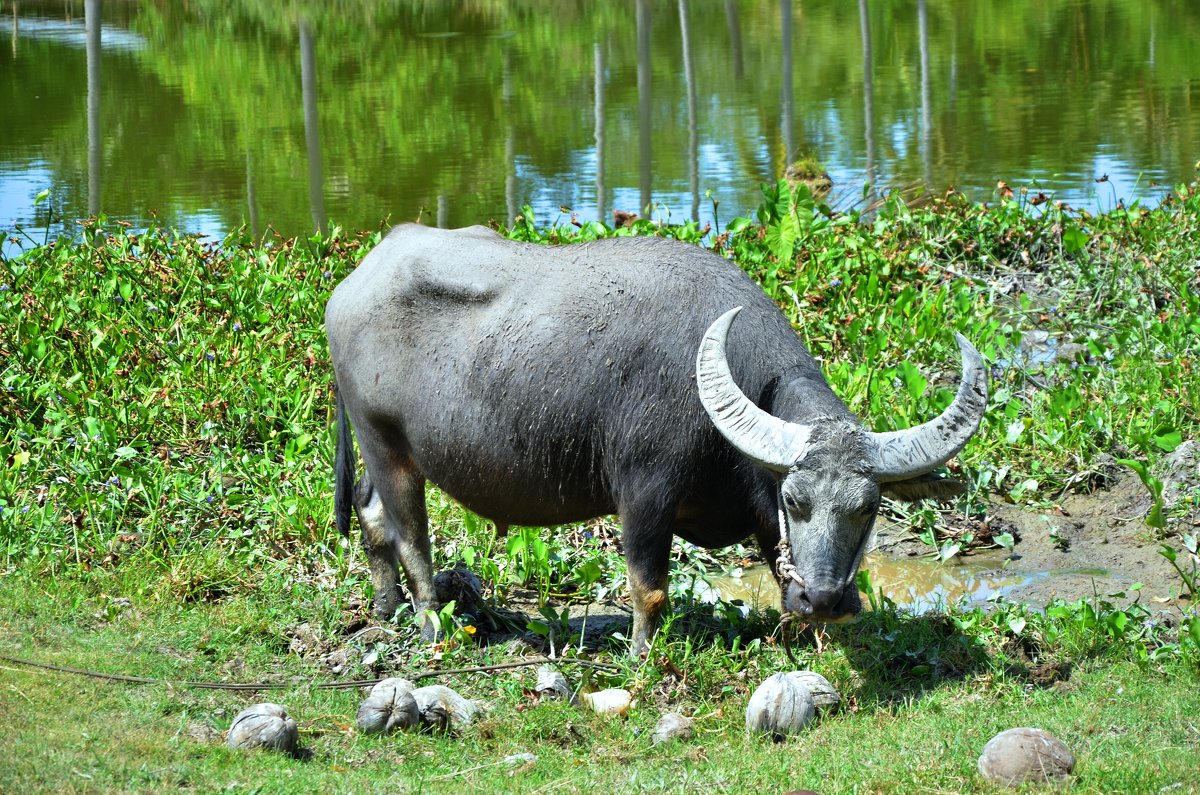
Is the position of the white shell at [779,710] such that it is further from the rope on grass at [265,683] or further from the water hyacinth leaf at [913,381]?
the water hyacinth leaf at [913,381]

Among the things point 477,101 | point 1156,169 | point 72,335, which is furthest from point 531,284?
point 477,101

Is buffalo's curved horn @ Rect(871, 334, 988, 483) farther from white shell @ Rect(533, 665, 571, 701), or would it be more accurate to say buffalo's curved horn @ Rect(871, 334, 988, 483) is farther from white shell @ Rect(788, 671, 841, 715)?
white shell @ Rect(533, 665, 571, 701)

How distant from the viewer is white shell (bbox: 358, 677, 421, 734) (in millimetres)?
3879

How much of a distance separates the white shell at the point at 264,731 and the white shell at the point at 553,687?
0.84 metres

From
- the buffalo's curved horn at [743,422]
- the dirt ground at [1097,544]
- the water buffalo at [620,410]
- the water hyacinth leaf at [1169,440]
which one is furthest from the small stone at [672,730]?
the water hyacinth leaf at [1169,440]

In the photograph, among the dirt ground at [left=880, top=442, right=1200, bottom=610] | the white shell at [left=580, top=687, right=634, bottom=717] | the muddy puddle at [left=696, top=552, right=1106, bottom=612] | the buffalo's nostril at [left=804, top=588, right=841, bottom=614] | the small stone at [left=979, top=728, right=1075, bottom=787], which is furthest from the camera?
the muddy puddle at [left=696, top=552, right=1106, bottom=612]

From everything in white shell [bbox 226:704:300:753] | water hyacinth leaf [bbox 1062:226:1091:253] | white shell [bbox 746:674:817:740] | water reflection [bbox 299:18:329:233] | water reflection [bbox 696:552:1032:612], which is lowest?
water reflection [bbox 696:552:1032:612]

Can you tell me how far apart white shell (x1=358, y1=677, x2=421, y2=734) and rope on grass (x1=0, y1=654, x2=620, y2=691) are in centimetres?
32

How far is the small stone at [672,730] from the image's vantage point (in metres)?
3.85

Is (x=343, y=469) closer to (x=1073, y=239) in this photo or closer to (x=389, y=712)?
(x=389, y=712)

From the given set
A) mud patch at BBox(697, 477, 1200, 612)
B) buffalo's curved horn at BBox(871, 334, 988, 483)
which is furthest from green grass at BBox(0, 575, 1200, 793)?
buffalo's curved horn at BBox(871, 334, 988, 483)

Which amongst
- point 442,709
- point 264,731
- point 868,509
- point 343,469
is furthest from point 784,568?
point 343,469

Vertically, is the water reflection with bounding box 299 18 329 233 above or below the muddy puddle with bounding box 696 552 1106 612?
above

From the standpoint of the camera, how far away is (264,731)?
363cm
